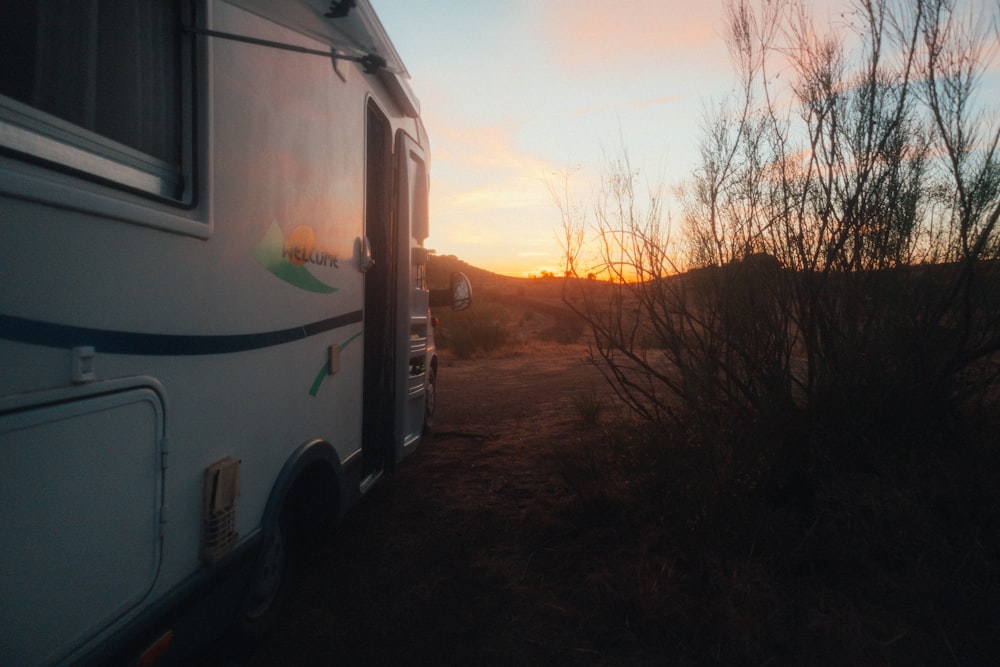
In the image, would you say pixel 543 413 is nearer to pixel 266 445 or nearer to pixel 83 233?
pixel 266 445

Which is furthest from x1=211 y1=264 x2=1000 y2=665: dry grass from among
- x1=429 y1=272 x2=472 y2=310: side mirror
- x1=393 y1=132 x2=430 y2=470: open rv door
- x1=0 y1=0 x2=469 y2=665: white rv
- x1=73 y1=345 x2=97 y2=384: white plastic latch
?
x1=429 y1=272 x2=472 y2=310: side mirror

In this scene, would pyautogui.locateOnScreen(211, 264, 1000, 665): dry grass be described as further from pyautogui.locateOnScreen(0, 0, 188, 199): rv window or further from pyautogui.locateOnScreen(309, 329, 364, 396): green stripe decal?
pyautogui.locateOnScreen(0, 0, 188, 199): rv window

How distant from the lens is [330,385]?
346 cm

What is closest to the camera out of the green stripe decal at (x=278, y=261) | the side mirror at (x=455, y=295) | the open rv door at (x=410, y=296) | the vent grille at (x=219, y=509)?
the vent grille at (x=219, y=509)

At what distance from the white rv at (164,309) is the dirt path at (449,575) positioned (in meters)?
0.35

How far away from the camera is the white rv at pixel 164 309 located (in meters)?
1.52

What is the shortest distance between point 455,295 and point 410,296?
1.79 meters

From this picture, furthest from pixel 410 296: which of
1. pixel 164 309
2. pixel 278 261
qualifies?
pixel 164 309

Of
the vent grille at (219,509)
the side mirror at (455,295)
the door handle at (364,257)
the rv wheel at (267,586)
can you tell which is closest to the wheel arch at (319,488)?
the rv wheel at (267,586)

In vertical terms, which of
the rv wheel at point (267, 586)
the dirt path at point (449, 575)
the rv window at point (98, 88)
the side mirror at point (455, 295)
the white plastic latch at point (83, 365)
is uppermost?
the rv window at point (98, 88)

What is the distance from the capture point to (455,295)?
6.69 metres

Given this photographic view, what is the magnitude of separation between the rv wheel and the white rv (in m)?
0.01

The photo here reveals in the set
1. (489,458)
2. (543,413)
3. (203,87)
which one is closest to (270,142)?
(203,87)

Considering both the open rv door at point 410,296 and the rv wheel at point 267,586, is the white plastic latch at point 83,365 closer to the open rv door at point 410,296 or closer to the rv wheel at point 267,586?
the rv wheel at point 267,586
